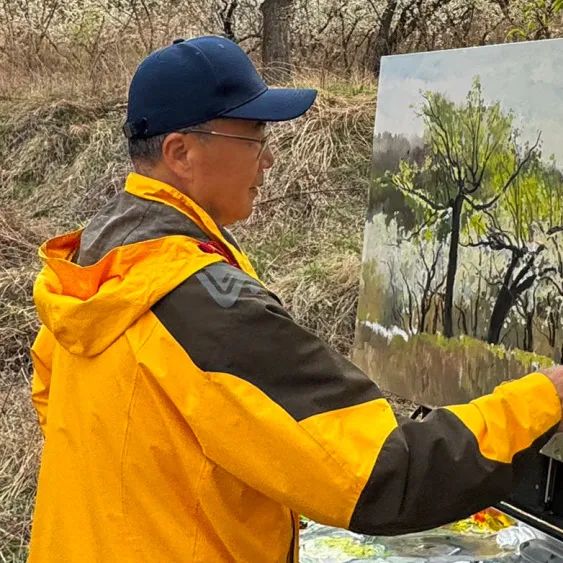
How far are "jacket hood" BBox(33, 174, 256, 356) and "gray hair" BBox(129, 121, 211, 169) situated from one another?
40mm

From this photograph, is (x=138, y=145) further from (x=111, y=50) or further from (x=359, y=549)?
(x=111, y=50)

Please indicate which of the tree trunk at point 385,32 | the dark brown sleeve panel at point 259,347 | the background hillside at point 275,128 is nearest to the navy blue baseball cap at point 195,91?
the dark brown sleeve panel at point 259,347

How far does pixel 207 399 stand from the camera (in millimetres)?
1278

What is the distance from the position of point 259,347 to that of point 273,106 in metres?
0.45

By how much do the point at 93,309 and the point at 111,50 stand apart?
743cm

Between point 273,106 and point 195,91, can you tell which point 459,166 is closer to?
point 273,106

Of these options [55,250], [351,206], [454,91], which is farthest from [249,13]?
[55,250]

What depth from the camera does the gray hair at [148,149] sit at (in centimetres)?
147

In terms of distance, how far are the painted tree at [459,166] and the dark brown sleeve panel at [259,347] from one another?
3.67 ft

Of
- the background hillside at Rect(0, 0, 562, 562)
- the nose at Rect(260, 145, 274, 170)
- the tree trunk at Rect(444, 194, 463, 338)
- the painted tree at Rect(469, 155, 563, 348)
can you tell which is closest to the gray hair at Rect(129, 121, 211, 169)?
the nose at Rect(260, 145, 274, 170)

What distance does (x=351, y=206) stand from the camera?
586cm

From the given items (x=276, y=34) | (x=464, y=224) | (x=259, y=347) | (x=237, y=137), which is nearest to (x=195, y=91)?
(x=237, y=137)

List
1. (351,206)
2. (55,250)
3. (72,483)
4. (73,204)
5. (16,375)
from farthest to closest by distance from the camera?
(73,204) → (351,206) → (16,375) → (55,250) → (72,483)

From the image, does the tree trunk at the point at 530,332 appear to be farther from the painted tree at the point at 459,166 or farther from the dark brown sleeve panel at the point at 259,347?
the dark brown sleeve panel at the point at 259,347
